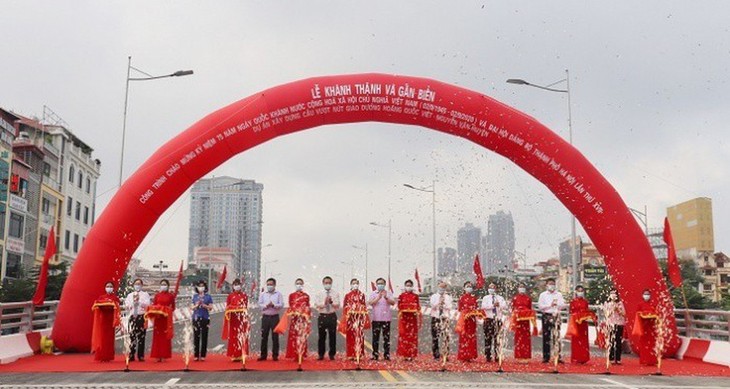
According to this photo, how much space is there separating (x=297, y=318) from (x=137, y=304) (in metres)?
2.99

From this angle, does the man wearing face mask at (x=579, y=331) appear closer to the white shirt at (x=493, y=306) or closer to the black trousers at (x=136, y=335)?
the white shirt at (x=493, y=306)

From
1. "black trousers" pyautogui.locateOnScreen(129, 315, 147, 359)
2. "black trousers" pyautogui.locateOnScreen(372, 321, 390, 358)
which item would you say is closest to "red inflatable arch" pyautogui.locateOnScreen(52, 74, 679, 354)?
"black trousers" pyautogui.locateOnScreen(129, 315, 147, 359)

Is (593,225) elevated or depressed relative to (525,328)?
elevated

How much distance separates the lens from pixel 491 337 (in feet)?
47.5

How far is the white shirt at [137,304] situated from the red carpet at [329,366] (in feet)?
2.95

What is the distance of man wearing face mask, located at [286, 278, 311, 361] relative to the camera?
44.2 ft

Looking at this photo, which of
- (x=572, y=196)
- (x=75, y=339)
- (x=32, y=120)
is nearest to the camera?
(x=75, y=339)

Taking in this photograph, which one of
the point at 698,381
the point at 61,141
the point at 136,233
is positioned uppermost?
the point at 61,141

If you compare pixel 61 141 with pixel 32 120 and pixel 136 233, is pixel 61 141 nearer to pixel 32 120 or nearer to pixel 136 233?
pixel 32 120

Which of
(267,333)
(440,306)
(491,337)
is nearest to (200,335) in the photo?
(267,333)

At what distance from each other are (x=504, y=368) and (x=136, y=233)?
23.8ft

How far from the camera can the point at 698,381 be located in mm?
11055

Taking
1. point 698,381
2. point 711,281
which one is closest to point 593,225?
point 698,381

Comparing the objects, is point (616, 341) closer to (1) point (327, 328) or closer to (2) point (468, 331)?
(2) point (468, 331)
